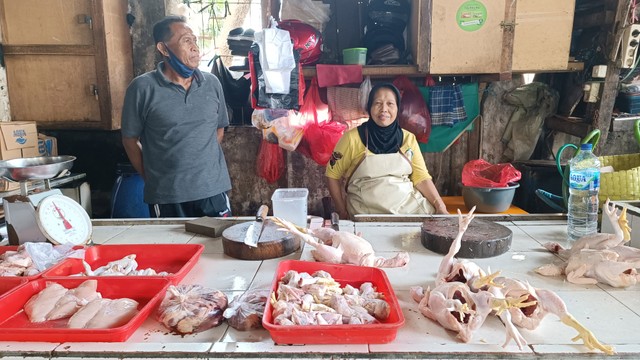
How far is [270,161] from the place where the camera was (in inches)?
175

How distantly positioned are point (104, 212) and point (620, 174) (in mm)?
4707

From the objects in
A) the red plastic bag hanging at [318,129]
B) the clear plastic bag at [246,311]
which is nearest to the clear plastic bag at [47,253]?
the clear plastic bag at [246,311]

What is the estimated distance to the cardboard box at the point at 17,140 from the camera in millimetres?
3586

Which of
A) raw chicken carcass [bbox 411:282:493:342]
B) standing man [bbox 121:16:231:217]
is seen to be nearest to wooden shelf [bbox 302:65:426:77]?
standing man [bbox 121:16:231:217]

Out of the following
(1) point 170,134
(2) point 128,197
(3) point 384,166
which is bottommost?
(2) point 128,197

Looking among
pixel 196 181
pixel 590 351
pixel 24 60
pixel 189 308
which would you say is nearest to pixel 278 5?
pixel 196 181

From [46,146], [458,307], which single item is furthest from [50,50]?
[458,307]

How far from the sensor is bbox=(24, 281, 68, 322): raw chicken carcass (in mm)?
1394

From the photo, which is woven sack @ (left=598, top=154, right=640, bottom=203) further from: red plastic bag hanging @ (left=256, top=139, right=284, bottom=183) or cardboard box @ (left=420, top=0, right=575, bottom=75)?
red plastic bag hanging @ (left=256, top=139, right=284, bottom=183)

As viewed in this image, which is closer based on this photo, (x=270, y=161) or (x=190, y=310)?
(x=190, y=310)

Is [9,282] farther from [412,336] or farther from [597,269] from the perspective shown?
[597,269]

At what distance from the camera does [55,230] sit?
6.16ft

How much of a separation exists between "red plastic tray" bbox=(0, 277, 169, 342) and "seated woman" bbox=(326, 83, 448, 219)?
1807mm

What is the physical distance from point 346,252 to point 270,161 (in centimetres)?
278
